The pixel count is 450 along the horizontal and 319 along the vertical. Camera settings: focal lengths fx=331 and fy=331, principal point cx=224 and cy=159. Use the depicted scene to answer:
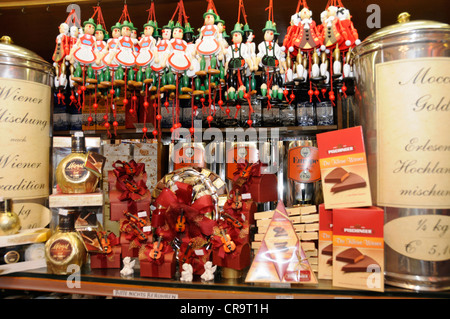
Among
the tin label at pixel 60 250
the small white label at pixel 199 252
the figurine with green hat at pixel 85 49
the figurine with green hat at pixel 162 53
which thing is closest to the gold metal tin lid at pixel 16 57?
the figurine with green hat at pixel 85 49

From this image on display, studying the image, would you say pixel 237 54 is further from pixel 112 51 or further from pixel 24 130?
pixel 24 130

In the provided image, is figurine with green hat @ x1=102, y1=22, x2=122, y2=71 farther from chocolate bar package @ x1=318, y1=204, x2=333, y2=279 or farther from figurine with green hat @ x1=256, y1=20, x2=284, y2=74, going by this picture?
chocolate bar package @ x1=318, y1=204, x2=333, y2=279

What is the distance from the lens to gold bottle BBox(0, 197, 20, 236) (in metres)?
0.99

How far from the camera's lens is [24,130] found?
1126 millimetres

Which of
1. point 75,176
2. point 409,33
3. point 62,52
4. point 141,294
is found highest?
point 62,52

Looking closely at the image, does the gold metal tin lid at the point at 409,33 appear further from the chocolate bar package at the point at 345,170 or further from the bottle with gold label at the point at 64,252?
the bottle with gold label at the point at 64,252

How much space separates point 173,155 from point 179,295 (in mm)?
1288

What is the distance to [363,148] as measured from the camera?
3.01 ft

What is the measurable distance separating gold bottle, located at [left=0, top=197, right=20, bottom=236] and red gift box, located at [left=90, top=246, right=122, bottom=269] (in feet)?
0.85

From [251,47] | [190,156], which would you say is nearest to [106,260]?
[251,47]

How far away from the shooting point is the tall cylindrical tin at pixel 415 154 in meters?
0.85

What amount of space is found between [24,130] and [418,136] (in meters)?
1.22

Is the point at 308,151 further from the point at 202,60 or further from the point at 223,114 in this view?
the point at 223,114

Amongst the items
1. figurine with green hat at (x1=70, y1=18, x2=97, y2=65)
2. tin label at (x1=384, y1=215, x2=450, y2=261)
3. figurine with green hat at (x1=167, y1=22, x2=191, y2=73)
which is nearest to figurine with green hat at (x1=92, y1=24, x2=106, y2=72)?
figurine with green hat at (x1=70, y1=18, x2=97, y2=65)
